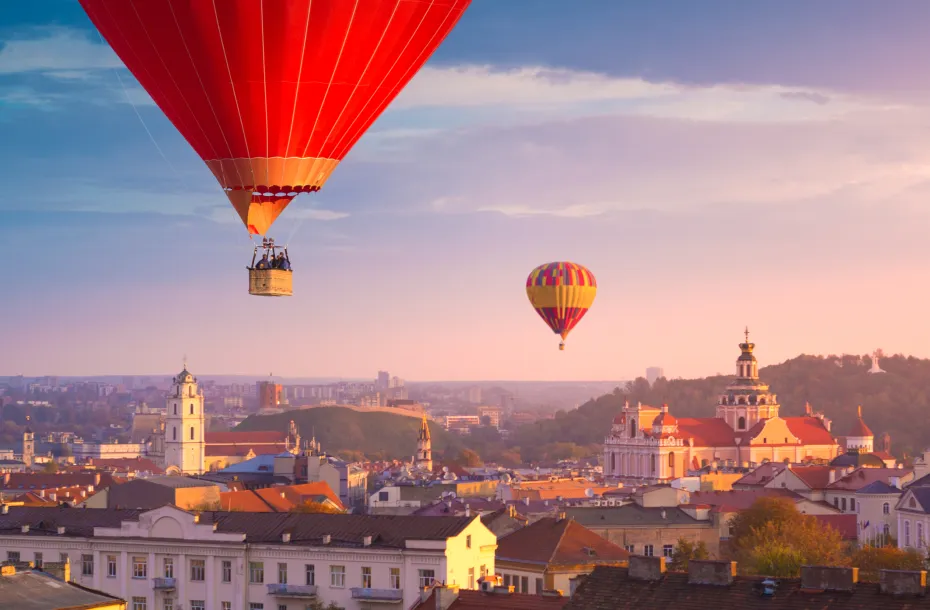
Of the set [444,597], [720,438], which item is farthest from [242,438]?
[444,597]

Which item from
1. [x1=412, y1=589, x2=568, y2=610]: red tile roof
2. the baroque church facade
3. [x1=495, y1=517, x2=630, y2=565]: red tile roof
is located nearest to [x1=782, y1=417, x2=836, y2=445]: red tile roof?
the baroque church facade

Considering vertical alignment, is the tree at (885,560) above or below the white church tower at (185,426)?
below

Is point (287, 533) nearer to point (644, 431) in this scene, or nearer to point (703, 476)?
point (703, 476)

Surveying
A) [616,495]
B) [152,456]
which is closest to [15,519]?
[616,495]

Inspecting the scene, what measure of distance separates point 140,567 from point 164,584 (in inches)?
36.5

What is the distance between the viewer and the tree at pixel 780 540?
48.7m

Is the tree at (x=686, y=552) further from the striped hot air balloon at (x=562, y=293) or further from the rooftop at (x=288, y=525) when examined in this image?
the rooftop at (x=288, y=525)

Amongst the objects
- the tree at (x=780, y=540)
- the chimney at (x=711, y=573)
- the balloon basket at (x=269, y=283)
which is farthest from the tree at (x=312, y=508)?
the chimney at (x=711, y=573)

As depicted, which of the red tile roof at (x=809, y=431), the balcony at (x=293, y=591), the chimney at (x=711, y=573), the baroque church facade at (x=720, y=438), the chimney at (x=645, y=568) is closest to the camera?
the chimney at (x=711, y=573)

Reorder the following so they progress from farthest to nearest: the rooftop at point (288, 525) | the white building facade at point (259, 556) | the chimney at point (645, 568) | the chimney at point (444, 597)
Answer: the rooftop at point (288, 525) → the white building facade at point (259, 556) → the chimney at point (444, 597) → the chimney at point (645, 568)

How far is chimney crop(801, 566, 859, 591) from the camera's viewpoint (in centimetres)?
2228

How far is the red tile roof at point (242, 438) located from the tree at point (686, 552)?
322 ft

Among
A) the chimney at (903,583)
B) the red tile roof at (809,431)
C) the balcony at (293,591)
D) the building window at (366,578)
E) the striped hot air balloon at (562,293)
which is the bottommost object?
the balcony at (293,591)

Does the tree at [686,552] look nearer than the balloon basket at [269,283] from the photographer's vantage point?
No
